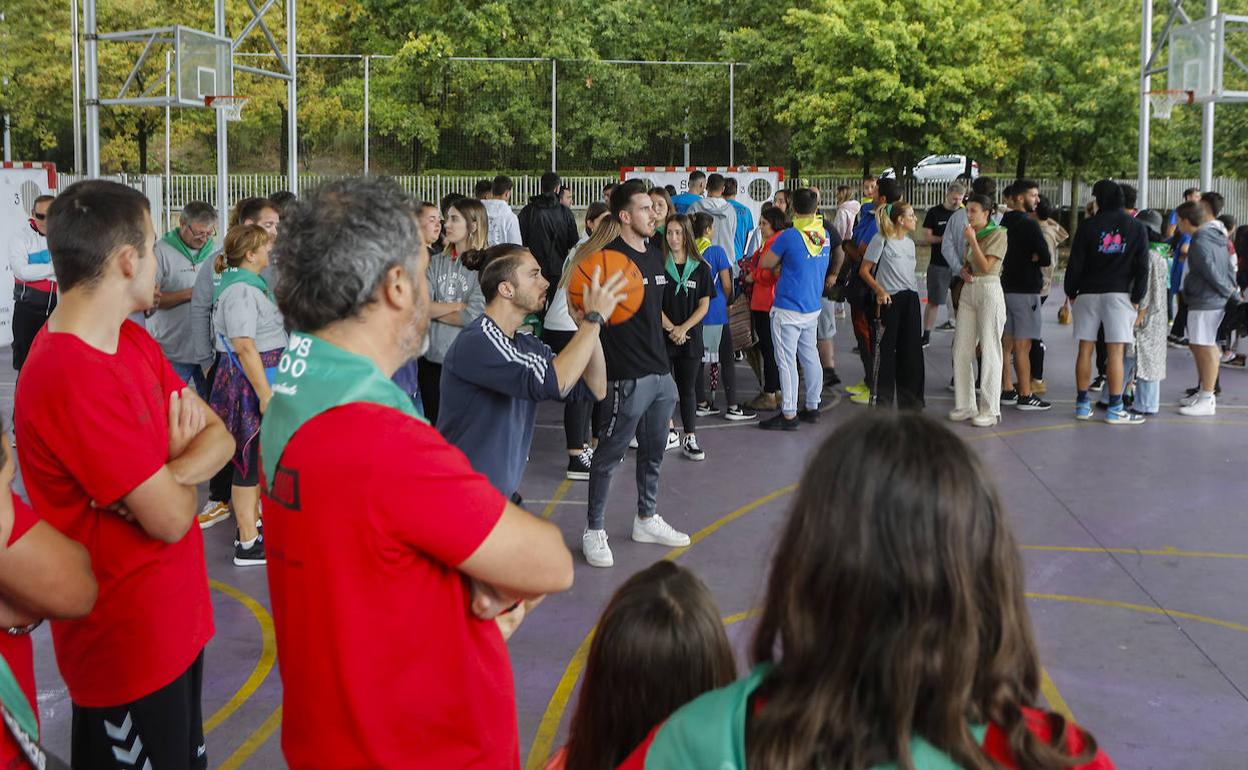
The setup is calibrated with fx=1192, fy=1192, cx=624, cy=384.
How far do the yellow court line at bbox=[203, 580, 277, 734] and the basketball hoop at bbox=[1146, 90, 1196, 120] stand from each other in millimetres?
12857

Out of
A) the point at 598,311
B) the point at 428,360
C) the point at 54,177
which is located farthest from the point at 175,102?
the point at 598,311

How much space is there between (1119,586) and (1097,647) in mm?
955

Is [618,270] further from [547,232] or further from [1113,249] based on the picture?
[547,232]

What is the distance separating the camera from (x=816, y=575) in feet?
5.03

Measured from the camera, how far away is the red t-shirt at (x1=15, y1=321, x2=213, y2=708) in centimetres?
275

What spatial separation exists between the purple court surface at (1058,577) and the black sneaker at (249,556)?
59 millimetres

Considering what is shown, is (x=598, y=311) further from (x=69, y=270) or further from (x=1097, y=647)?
(x=1097, y=647)

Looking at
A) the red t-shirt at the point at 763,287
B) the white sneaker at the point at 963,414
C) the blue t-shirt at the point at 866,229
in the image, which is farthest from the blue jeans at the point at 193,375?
the blue t-shirt at the point at 866,229

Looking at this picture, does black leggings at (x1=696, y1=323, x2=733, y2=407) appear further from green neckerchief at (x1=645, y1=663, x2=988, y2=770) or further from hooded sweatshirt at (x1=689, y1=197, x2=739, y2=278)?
green neckerchief at (x1=645, y1=663, x2=988, y2=770)

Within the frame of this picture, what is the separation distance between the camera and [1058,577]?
21.3 feet

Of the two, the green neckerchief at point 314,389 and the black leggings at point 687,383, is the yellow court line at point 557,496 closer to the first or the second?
the black leggings at point 687,383

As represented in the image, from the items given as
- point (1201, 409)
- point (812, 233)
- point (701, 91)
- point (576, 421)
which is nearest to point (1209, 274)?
point (1201, 409)

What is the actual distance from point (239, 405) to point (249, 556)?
868mm

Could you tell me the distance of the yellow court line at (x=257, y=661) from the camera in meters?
4.81
